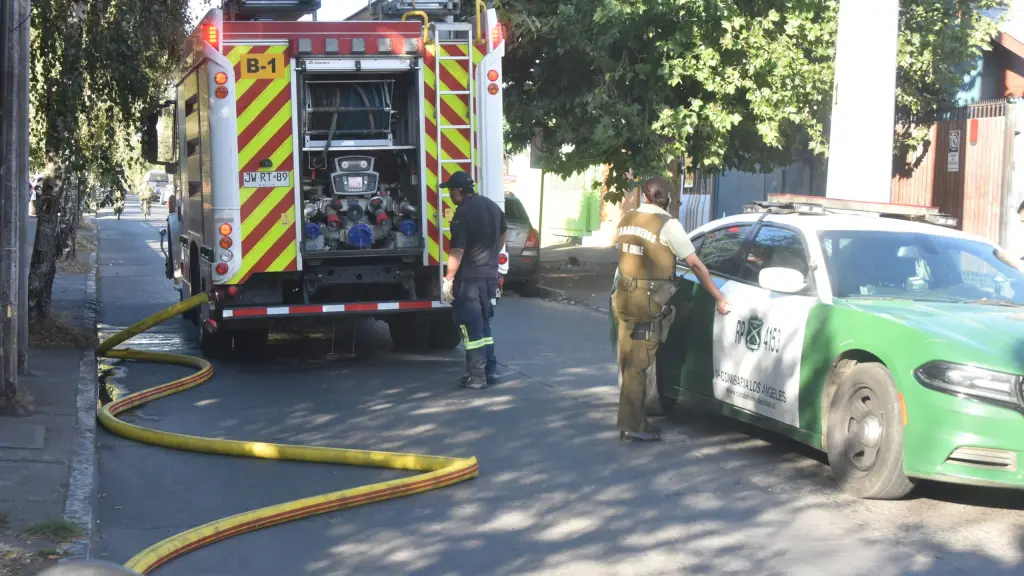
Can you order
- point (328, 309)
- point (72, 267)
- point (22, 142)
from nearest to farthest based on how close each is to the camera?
point (22, 142), point (328, 309), point (72, 267)

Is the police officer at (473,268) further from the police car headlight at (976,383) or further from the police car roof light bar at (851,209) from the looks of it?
the police car headlight at (976,383)

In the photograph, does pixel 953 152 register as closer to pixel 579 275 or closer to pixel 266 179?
pixel 579 275

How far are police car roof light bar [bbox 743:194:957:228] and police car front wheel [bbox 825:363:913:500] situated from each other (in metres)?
1.71

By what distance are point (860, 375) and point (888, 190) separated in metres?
5.80

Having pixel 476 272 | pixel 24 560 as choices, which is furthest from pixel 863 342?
pixel 476 272

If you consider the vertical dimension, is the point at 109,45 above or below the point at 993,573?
above

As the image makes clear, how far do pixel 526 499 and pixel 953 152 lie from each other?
452 inches

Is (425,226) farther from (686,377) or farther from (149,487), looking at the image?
(149,487)

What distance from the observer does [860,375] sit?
22.4 ft

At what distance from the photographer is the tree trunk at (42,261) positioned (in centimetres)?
1285

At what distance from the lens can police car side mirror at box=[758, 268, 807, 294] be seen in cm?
729

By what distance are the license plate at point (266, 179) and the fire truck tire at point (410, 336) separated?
238cm

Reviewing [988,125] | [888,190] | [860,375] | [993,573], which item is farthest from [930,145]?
[993,573]

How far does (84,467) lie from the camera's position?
7199 mm
